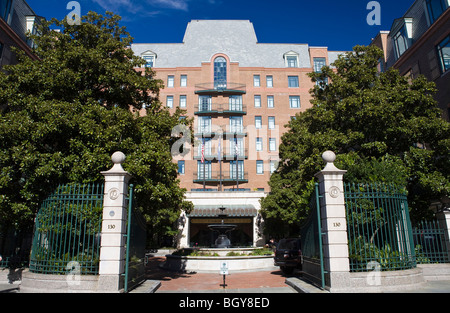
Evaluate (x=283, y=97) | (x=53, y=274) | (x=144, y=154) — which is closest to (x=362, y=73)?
(x=144, y=154)

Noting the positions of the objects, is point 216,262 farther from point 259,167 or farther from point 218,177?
point 259,167

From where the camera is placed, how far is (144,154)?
10602mm

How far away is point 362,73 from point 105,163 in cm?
1285

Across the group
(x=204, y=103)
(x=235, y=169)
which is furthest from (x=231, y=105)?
(x=235, y=169)

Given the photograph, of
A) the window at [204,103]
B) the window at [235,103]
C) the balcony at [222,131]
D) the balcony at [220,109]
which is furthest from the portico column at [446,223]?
the window at [204,103]

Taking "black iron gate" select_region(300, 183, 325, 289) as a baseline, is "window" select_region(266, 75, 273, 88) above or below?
above

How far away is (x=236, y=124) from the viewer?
125 feet

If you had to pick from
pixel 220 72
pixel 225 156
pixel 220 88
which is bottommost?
pixel 225 156

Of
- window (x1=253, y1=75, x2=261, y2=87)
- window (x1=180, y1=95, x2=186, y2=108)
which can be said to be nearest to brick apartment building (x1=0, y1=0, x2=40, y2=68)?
window (x1=180, y1=95, x2=186, y2=108)

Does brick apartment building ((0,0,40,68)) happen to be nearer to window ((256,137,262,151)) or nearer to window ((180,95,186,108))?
window ((180,95,186,108))

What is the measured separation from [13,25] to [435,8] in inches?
1020

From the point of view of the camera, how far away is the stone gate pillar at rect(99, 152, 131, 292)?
8.24 metres

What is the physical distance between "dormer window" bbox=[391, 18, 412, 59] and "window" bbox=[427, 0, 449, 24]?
2131mm

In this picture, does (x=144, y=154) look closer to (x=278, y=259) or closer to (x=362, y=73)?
(x=278, y=259)
